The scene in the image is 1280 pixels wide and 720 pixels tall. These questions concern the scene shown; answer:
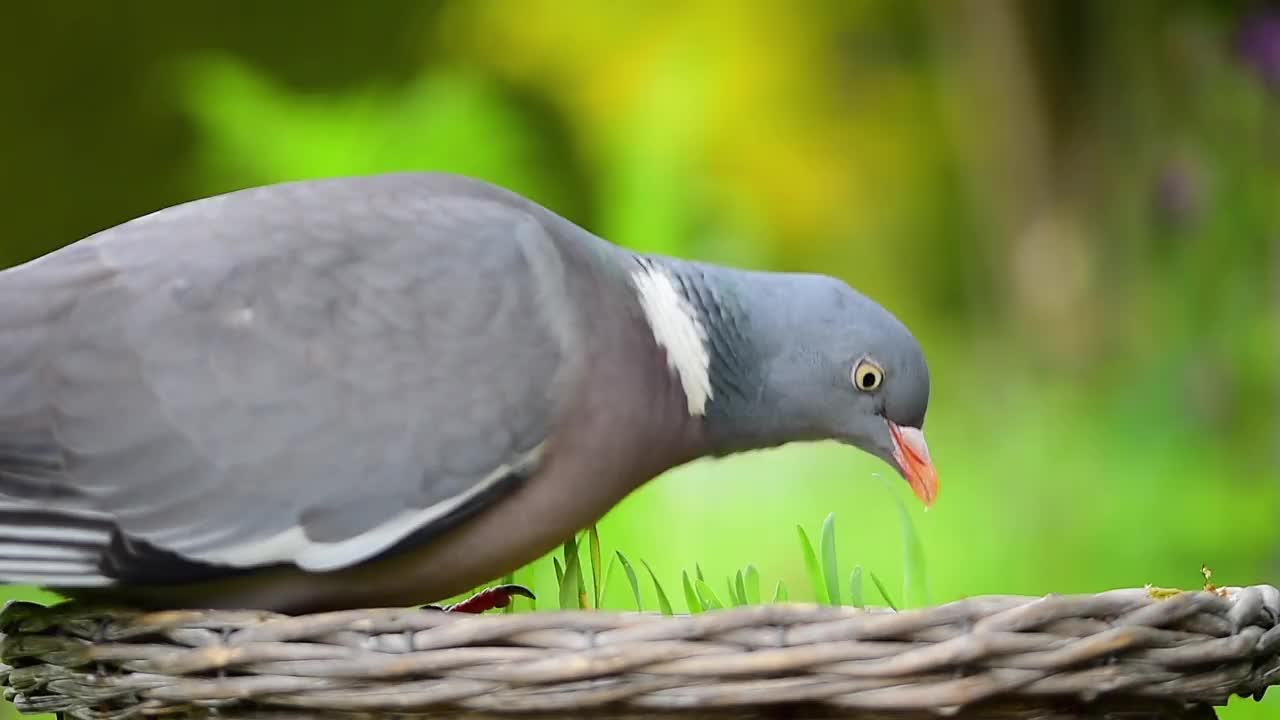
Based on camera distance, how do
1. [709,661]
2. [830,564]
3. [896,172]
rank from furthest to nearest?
[896,172]
[830,564]
[709,661]

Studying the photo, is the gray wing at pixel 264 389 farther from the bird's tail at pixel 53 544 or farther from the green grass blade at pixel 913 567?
the green grass blade at pixel 913 567

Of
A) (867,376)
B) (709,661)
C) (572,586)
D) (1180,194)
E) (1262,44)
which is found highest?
(1262,44)

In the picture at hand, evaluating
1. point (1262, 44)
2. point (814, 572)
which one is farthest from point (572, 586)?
point (1262, 44)

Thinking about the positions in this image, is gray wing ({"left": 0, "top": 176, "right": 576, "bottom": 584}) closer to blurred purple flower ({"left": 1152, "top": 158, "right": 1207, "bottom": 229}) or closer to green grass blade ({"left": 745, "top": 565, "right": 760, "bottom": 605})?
green grass blade ({"left": 745, "top": 565, "right": 760, "bottom": 605})

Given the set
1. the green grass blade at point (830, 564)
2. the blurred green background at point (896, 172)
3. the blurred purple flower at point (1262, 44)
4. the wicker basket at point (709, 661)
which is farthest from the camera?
the blurred purple flower at point (1262, 44)

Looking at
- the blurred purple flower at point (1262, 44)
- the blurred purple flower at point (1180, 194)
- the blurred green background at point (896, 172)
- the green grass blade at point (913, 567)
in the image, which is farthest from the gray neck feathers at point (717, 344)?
the blurred purple flower at point (1262, 44)

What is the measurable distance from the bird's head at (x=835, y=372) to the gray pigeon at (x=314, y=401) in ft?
0.32

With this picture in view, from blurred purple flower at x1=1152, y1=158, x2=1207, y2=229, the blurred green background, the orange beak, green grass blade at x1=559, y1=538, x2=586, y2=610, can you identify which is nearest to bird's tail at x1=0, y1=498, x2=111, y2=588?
green grass blade at x1=559, y1=538, x2=586, y2=610

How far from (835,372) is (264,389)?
0.36 m

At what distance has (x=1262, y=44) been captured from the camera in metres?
1.86

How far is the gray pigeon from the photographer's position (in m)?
0.64

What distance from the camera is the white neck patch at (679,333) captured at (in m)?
0.80

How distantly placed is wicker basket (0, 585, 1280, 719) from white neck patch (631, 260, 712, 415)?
22 centimetres

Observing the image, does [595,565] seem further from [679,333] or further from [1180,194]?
[1180,194]
